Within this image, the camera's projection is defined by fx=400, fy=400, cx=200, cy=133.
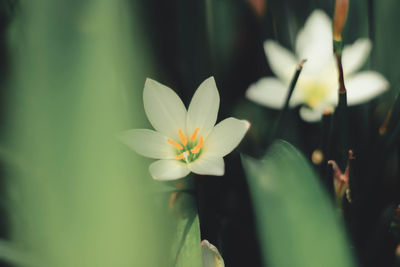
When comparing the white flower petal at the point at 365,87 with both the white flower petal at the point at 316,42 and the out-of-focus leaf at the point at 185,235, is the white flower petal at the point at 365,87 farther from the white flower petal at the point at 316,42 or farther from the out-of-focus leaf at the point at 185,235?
the out-of-focus leaf at the point at 185,235

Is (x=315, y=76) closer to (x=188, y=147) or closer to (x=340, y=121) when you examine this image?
(x=340, y=121)

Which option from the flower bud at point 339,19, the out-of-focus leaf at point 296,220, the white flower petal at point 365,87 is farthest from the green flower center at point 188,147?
the white flower petal at point 365,87

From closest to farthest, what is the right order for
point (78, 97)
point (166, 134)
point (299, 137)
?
point (78, 97)
point (166, 134)
point (299, 137)

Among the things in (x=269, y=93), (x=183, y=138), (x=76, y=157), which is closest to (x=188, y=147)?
(x=183, y=138)

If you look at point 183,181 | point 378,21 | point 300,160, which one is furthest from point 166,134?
point 378,21

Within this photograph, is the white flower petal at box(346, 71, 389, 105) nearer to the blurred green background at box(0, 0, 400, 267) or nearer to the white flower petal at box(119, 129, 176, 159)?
the blurred green background at box(0, 0, 400, 267)

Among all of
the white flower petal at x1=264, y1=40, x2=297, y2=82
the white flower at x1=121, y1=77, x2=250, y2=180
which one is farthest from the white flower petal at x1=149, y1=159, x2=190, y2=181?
the white flower petal at x1=264, y1=40, x2=297, y2=82

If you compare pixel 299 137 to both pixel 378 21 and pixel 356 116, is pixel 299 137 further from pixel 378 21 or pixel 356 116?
pixel 378 21
